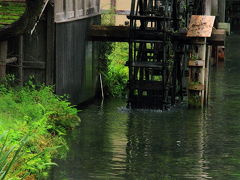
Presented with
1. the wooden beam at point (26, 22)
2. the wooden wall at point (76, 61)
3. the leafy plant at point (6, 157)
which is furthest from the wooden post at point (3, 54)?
the leafy plant at point (6, 157)

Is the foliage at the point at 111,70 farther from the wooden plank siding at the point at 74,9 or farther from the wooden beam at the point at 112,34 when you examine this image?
the wooden beam at the point at 112,34

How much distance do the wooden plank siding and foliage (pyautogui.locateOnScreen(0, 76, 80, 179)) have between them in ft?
6.10

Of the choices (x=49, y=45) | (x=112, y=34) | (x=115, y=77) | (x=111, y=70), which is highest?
(x=112, y=34)

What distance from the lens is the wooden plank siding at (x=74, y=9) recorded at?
22.0 meters

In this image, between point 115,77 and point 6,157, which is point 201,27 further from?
point 6,157

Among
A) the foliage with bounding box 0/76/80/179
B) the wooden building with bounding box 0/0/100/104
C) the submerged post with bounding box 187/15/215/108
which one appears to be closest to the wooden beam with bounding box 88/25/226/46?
the submerged post with bounding box 187/15/215/108

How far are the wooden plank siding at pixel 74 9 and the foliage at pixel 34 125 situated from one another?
1.86 metres

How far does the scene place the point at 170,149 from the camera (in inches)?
754

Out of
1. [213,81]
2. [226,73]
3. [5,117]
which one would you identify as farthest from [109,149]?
[226,73]

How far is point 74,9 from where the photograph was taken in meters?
23.6

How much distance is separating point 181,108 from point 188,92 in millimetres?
469

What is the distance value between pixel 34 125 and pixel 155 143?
153 inches

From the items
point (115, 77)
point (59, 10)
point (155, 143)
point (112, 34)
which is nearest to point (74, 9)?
point (59, 10)

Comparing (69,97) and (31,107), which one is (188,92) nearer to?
(69,97)
